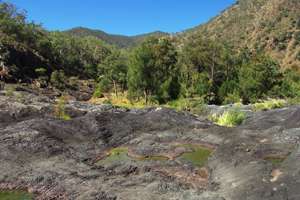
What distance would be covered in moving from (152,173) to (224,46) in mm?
64591

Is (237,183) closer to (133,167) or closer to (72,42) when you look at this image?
(133,167)

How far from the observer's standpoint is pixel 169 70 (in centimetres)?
6059

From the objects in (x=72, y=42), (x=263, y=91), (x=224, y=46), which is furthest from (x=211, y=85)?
(x=72, y=42)

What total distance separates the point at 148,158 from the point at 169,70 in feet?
121

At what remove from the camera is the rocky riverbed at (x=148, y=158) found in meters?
17.0

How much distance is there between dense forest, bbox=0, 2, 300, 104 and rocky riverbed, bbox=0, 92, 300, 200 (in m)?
23.0

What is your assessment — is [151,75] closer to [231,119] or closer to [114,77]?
[114,77]

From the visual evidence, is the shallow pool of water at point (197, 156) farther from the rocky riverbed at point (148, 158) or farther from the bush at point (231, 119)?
the bush at point (231, 119)

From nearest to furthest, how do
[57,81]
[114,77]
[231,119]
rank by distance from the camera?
[231,119], [114,77], [57,81]

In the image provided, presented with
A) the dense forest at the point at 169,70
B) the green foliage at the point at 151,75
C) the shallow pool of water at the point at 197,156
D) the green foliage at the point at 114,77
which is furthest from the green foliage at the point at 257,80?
the shallow pool of water at the point at 197,156

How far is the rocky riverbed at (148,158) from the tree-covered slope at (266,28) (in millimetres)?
87390

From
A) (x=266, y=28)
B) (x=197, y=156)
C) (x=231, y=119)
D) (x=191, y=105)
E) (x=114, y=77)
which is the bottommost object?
(x=197, y=156)

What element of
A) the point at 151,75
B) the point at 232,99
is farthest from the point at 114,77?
the point at 232,99

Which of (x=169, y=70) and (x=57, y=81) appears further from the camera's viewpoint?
(x=57, y=81)
